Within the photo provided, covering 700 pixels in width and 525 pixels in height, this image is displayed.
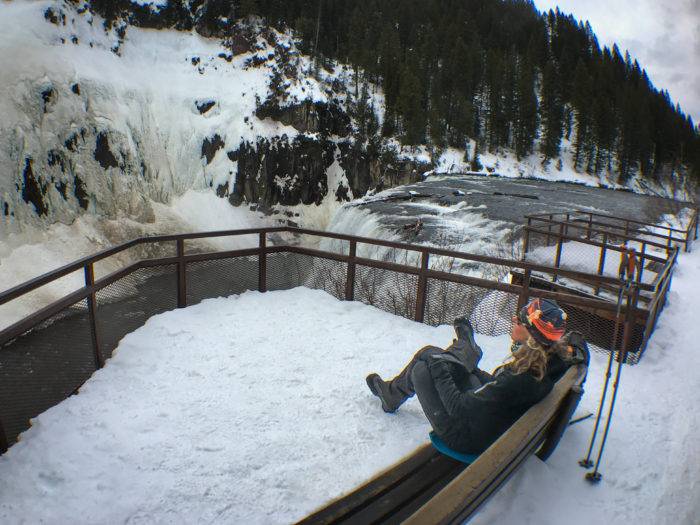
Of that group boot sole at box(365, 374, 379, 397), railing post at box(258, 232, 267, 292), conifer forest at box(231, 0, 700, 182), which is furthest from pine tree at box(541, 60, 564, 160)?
boot sole at box(365, 374, 379, 397)

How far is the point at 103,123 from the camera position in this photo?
25.0 metres

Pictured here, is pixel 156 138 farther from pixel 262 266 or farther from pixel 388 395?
pixel 388 395

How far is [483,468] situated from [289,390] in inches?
106

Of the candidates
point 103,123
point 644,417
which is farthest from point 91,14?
point 644,417

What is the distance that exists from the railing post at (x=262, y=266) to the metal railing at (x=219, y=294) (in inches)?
0.6

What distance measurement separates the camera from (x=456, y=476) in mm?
2428

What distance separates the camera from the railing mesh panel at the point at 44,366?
334cm

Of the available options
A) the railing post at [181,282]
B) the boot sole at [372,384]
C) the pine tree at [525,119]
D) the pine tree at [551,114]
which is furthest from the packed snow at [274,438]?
the pine tree at [551,114]

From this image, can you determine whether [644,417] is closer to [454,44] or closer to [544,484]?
[544,484]

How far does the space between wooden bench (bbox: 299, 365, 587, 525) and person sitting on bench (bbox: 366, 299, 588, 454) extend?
0.13 meters

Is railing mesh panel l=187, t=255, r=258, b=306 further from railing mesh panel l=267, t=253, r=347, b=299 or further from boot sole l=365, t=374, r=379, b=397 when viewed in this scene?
boot sole l=365, t=374, r=379, b=397

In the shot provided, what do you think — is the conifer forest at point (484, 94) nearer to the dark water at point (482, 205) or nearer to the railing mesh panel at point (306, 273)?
the dark water at point (482, 205)

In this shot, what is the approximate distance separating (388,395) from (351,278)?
303cm

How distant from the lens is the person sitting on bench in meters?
2.41
